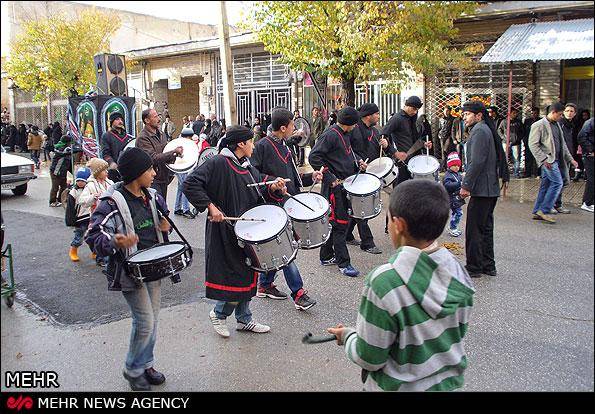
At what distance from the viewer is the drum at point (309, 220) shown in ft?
16.2

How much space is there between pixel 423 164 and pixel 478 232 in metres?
1.58

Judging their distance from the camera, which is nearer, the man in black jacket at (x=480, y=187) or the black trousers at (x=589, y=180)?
the man in black jacket at (x=480, y=187)

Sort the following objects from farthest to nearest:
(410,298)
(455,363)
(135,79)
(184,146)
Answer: (135,79), (184,146), (455,363), (410,298)

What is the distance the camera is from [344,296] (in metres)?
5.42

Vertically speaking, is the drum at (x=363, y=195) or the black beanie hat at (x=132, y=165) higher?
the black beanie hat at (x=132, y=165)

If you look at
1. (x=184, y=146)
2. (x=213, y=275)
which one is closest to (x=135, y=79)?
(x=184, y=146)

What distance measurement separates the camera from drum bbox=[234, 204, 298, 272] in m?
4.11

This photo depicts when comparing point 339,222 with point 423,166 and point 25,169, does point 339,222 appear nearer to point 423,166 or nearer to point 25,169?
point 423,166

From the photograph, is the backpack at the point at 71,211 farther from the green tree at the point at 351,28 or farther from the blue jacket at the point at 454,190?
the blue jacket at the point at 454,190

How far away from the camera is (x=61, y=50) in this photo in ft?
64.4

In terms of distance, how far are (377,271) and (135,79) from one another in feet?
37.4

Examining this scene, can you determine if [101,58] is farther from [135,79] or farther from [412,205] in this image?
[412,205]
